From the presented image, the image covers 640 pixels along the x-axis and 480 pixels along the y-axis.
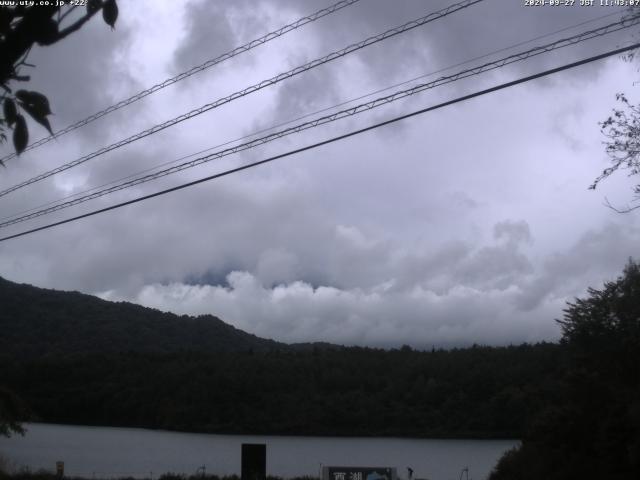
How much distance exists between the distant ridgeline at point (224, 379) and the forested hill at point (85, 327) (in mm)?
121

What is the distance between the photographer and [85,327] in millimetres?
65125

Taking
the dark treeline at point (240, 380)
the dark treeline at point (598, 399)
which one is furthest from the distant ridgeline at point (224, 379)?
the dark treeline at point (598, 399)

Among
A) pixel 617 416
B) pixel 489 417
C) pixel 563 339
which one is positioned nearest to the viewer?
pixel 617 416

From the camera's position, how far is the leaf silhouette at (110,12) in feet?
11.6

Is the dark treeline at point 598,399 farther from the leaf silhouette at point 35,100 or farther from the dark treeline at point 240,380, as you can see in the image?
the leaf silhouette at point 35,100

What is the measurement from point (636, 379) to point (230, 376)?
5681 centimetres

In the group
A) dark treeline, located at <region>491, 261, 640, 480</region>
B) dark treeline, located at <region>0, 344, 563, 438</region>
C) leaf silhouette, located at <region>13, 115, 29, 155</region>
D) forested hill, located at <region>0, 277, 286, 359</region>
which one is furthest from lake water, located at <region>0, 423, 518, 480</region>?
leaf silhouette, located at <region>13, 115, 29, 155</region>

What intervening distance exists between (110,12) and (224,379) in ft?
232

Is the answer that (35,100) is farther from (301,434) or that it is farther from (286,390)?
(286,390)

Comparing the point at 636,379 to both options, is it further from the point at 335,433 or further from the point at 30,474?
the point at 335,433

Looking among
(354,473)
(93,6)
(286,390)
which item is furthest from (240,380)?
(93,6)

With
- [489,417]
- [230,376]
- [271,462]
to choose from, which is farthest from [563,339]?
[230,376]

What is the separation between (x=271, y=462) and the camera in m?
47.6

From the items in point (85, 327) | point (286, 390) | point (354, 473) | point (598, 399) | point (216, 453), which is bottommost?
point (354, 473)
